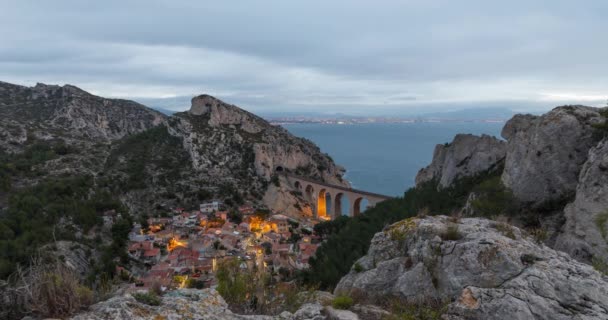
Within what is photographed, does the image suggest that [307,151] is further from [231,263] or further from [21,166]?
[231,263]

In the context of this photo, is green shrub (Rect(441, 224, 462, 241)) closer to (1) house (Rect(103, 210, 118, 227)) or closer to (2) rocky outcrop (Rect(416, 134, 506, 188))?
(2) rocky outcrop (Rect(416, 134, 506, 188))

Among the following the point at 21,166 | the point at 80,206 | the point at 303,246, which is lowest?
the point at 303,246

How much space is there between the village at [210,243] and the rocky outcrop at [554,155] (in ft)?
46.6

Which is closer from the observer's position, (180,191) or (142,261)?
(142,261)

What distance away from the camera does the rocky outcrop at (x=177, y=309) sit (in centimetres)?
355

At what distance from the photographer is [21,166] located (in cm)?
4066

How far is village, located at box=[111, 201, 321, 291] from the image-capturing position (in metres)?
25.3

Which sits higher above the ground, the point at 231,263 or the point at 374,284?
the point at 231,263

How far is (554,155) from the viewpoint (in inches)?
565

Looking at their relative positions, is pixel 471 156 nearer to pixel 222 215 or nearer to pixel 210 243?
pixel 210 243

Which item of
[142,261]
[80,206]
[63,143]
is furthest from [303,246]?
[63,143]

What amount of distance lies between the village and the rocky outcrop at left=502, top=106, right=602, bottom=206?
46.6 ft

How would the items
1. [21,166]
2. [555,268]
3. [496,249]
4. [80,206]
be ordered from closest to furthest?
[555,268] → [496,249] → [80,206] → [21,166]

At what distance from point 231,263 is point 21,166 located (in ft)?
152
